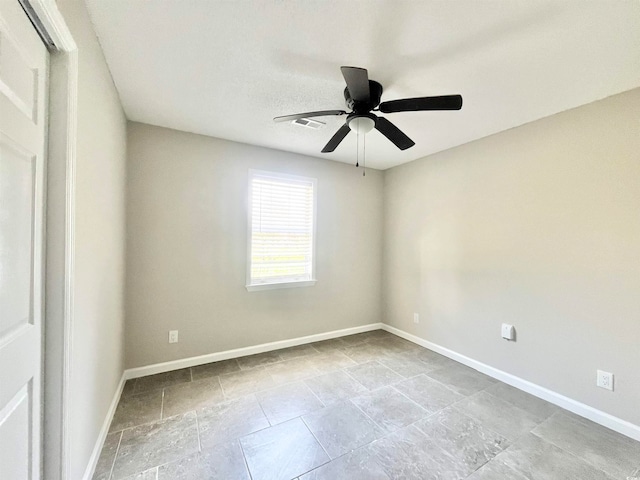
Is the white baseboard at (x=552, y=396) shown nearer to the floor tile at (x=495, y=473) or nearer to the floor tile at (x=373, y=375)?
the floor tile at (x=373, y=375)

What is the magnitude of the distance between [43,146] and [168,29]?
0.92m

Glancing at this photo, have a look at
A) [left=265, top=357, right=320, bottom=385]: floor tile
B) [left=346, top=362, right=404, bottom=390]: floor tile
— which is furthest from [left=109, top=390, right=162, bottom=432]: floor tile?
[left=346, top=362, right=404, bottom=390]: floor tile

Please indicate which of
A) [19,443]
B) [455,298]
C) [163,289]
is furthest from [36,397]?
[455,298]

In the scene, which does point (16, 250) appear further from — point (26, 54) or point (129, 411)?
point (129, 411)

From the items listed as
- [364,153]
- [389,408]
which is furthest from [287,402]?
[364,153]

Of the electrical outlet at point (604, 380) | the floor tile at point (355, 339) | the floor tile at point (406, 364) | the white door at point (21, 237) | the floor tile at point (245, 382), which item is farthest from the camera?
the floor tile at point (355, 339)

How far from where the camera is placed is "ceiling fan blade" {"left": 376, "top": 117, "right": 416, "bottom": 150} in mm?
1779

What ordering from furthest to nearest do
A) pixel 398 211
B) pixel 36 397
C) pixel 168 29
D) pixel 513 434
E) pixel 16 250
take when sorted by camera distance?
pixel 398 211
pixel 513 434
pixel 168 29
pixel 36 397
pixel 16 250

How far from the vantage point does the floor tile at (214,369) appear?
8.29 ft

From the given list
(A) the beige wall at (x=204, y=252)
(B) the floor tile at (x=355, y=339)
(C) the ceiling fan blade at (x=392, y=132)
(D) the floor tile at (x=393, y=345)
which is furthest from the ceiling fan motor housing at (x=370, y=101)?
(B) the floor tile at (x=355, y=339)

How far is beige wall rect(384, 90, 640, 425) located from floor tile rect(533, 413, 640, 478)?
0.18 meters

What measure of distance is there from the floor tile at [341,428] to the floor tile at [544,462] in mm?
788

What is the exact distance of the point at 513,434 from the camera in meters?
1.79

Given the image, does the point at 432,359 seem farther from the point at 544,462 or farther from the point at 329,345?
the point at 544,462
